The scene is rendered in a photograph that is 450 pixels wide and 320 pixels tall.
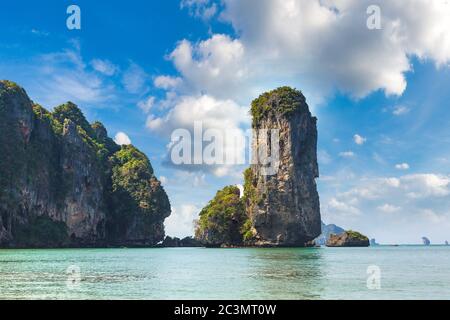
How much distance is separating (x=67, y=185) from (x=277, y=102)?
154 ft

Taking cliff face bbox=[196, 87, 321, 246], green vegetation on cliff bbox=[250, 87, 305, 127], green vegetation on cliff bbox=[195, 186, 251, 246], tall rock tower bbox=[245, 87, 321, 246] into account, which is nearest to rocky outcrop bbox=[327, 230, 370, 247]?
tall rock tower bbox=[245, 87, 321, 246]

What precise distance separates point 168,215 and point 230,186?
29.7m

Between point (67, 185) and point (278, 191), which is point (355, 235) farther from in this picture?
point (67, 185)

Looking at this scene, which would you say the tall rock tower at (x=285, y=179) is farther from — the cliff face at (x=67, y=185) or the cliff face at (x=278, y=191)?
the cliff face at (x=67, y=185)

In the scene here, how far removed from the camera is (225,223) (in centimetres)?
8938

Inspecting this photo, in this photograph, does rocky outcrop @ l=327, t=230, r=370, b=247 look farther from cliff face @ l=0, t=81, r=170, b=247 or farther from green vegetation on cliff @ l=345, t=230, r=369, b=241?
cliff face @ l=0, t=81, r=170, b=247

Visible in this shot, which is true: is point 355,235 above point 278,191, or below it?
below

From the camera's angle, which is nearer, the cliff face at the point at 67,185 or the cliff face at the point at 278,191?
the cliff face at the point at 278,191

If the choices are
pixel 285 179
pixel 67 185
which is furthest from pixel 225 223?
pixel 67 185

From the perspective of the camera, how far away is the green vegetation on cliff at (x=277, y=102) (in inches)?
3354

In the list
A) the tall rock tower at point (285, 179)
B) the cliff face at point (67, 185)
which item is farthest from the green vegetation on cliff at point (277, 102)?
the cliff face at point (67, 185)

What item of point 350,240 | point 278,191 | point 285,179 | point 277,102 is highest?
point 277,102
